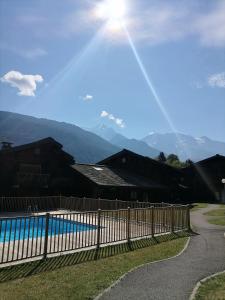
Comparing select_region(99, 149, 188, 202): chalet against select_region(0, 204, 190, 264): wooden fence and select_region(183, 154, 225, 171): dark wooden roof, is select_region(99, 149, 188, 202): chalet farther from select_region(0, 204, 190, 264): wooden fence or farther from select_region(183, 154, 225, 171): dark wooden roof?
select_region(0, 204, 190, 264): wooden fence

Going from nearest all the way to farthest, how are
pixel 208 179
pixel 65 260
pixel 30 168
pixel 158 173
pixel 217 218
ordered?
pixel 65 260 < pixel 217 218 < pixel 30 168 < pixel 158 173 < pixel 208 179

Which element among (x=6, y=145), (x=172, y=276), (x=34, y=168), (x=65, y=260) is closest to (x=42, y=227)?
(x=65, y=260)

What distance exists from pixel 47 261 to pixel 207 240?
321 inches

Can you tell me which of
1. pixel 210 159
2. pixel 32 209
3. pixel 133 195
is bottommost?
pixel 32 209

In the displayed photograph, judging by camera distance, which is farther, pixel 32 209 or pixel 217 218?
pixel 32 209

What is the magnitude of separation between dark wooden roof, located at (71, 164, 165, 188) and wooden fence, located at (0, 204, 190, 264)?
19136 millimetres

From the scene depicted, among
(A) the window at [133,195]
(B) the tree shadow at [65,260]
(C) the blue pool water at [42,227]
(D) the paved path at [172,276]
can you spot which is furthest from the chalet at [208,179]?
(C) the blue pool water at [42,227]

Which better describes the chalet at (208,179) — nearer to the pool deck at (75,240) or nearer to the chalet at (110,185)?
the chalet at (110,185)

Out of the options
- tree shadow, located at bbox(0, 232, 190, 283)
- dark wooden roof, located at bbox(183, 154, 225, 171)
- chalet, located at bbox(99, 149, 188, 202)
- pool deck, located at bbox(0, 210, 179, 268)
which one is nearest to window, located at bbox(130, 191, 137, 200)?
chalet, located at bbox(99, 149, 188, 202)

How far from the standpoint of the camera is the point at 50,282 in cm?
959

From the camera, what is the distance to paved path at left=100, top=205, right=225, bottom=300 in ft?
28.3

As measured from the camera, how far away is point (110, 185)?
38.6 m

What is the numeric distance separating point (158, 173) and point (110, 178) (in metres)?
10.5

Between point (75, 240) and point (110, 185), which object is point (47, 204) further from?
point (75, 240)
